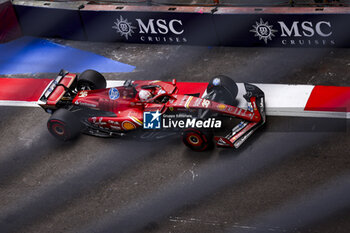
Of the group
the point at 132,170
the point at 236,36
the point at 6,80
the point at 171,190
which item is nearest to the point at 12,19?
the point at 6,80

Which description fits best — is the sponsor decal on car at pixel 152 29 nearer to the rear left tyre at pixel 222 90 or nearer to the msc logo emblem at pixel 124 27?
the msc logo emblem at pixel 124 27

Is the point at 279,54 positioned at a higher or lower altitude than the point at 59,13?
lower

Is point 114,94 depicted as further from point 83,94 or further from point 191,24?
point 191,24

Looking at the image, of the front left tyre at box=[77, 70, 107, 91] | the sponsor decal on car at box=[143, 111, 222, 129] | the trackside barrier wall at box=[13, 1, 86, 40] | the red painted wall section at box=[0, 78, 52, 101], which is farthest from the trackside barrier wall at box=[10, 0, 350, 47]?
the sponsor decal on car at box=[143, 111, 222, 129]

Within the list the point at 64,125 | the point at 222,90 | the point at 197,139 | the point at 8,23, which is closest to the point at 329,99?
the point at 222,90

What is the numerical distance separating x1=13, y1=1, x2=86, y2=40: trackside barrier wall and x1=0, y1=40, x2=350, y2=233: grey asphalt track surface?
3756 millimetres

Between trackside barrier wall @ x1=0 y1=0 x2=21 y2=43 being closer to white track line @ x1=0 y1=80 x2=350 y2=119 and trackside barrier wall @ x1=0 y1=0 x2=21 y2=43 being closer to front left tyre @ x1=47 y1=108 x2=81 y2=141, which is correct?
front left tyre @ x1=47 y1=108 x2=81 y2=141

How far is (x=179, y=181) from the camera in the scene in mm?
10102

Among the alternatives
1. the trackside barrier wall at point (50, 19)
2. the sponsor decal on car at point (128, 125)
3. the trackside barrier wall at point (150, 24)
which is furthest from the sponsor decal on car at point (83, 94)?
the trackside barrier wall at point (50, 19)

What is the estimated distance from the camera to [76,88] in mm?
12367

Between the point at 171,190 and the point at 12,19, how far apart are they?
28.8 ft

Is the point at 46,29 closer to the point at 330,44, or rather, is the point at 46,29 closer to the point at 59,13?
the point at 59,13

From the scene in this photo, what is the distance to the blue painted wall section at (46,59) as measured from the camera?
47.7ft

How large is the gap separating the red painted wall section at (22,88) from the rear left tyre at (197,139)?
470 centimetres
